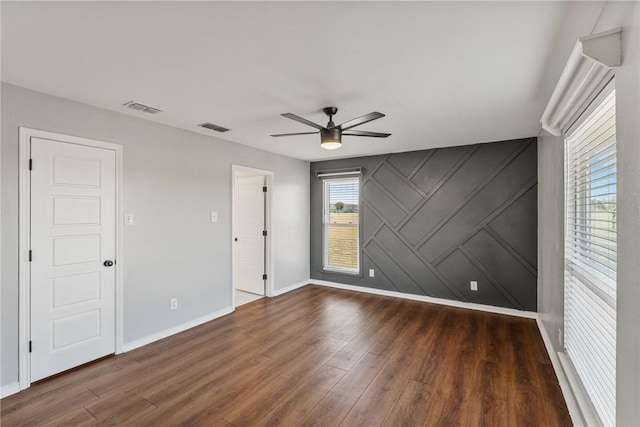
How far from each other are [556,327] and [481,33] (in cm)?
266

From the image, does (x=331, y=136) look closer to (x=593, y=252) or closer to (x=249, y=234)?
(x=593, y=252)

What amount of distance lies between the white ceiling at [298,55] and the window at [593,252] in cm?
53

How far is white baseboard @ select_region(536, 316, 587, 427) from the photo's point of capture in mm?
1955

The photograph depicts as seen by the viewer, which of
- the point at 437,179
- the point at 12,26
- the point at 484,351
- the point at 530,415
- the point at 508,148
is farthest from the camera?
the point at 437,179

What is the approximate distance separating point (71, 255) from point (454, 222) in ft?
15.5

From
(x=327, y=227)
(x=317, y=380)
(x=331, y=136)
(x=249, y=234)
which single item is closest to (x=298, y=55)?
(x=331, y=136)

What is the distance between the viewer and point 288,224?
17.9 ft

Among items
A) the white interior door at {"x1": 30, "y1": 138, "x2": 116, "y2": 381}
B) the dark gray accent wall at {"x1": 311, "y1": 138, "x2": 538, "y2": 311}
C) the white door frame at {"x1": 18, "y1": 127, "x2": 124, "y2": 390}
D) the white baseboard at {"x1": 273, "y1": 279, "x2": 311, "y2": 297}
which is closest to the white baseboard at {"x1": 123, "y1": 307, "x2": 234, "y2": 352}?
the white interior door at {"x1": 30, "y1": 138, "x2": 116, "y2": 381}

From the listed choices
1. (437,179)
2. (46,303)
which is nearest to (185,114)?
(46,303)

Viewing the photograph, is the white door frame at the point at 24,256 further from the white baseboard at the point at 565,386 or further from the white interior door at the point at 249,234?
the white baseboard at the point at 565,386

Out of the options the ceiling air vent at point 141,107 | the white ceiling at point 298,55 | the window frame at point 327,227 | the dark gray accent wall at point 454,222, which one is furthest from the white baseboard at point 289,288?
the ceiling air vent at point 141,107

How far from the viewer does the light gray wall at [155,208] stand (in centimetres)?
238

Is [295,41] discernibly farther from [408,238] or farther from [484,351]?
[408,238]

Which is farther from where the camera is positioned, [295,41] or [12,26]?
[295,41]
